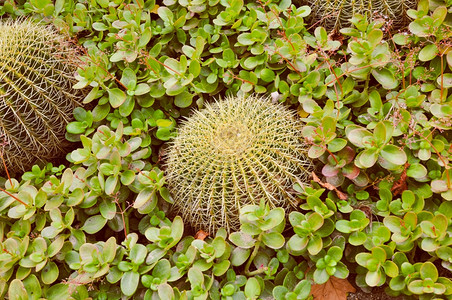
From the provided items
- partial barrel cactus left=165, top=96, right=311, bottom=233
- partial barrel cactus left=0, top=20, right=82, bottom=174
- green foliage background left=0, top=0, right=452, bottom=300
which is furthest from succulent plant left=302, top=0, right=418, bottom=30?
partial barrel cactus left=0, top=20, right=82, bottom=174

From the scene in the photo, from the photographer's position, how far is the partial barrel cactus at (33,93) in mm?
2533

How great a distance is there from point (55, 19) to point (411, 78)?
8.03ft

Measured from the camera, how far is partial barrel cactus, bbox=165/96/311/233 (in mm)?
2166

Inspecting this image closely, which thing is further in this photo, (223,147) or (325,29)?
(325,29)

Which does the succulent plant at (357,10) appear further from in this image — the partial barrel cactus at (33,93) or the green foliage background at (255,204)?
the partial barrel cactus at (33,93)

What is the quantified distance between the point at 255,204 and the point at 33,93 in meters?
1.52

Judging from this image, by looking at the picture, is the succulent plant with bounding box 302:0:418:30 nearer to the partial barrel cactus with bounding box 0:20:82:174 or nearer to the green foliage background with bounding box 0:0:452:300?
the green foliage background with bounding box 0:0:452:300

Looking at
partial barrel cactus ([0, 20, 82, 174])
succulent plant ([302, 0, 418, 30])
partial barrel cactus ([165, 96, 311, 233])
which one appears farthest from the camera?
succulent plant ([302, 0, 418, 30])

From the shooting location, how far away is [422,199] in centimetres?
223

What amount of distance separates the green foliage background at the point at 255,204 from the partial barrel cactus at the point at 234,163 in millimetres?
94

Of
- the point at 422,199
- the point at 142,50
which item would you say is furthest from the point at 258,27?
the point at 422,199

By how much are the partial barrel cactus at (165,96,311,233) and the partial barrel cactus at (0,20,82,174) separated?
0.91 meters

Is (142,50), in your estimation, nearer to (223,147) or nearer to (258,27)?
(258,27)

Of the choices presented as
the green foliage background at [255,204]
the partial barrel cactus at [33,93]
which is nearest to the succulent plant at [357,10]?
the green foliage background at [255,204]
